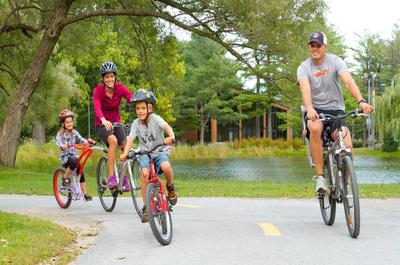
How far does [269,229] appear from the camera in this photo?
7.37 metres

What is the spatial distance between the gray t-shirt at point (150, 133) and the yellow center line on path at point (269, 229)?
1.52m

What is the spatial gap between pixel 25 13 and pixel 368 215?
1993 centimetres

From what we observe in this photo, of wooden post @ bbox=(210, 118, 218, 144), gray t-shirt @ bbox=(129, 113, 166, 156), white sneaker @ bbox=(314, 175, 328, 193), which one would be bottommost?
white sneaker @ bbox=(314, 175, 328, 193)

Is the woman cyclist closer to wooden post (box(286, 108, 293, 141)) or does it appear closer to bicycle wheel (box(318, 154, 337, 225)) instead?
bicycle wheel (box(318, 154, 337, 225))

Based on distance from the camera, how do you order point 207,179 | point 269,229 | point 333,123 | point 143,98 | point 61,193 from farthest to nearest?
point 207,179
point 61,193
point 269,229
point 143,98
point 333,123

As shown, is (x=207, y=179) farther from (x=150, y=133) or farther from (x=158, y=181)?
(x=158, y=181)

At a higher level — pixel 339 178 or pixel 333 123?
pixel 333 123

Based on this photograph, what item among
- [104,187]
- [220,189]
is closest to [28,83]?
[220,189]

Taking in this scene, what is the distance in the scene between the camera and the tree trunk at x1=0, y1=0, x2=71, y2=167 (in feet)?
70.2

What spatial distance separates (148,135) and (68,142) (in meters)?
3.41

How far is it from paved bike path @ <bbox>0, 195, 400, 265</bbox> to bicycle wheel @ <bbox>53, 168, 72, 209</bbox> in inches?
10.2

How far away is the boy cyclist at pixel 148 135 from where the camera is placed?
23.8 ft

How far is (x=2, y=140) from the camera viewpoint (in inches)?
878

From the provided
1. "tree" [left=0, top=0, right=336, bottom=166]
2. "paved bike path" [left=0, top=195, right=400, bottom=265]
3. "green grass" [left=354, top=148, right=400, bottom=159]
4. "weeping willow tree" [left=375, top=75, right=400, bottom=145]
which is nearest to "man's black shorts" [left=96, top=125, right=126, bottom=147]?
"paved bike path" [left=0, top=195, right=400, bottom=265]
